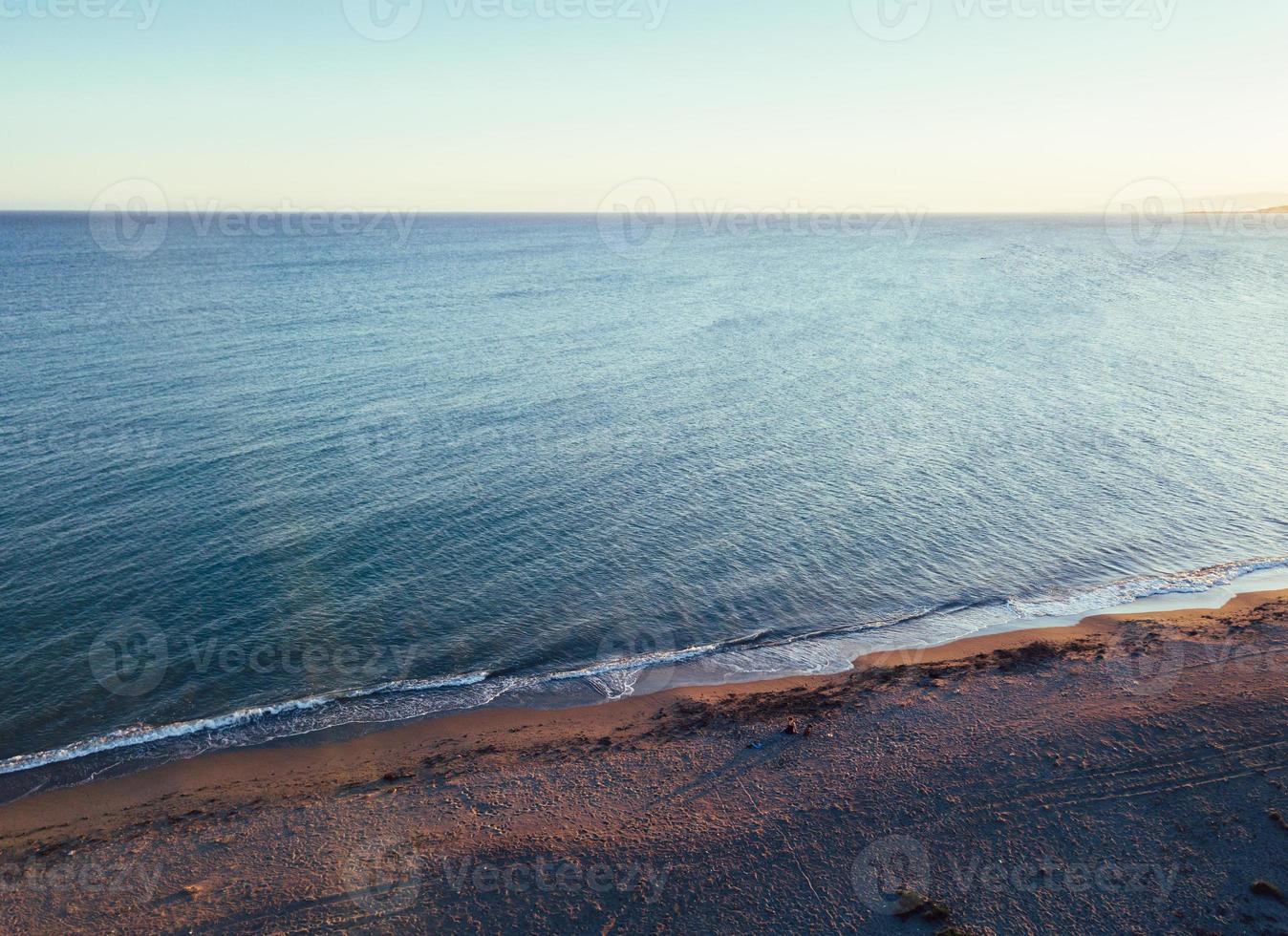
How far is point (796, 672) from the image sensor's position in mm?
33219

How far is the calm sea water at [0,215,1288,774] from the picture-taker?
32875 mm

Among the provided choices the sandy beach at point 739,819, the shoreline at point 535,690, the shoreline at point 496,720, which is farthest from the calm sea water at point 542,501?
the sandy beach at point 739,819

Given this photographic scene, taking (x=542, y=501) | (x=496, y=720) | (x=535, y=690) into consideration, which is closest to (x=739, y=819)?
(x=496, y=720)

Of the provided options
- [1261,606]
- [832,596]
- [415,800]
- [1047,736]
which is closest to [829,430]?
[832,596]

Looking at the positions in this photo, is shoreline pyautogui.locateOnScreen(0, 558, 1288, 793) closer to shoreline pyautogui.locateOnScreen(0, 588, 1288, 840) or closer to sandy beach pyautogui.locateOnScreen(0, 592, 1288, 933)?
shoreline pyautogui.locateOnScreen(0, 588, 1288, 840)

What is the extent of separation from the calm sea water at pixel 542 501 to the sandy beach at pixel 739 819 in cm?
359

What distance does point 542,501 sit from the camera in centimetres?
4625

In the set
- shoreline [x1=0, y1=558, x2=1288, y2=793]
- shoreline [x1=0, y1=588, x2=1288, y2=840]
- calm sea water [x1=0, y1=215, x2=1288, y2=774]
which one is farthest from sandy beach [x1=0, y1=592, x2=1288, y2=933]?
calm sea water [x1=0, y1=215, x2=1288, y2=774]

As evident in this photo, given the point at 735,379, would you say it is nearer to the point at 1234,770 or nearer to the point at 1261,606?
the point at 1261,606

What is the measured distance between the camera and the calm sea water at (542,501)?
3288 centimetres

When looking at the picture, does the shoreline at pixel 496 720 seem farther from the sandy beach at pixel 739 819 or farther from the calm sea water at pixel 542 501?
the calm sea water at pixel 542 501

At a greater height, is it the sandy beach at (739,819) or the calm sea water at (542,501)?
the calm sea water at (542,501)

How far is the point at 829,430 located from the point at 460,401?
29274 mm

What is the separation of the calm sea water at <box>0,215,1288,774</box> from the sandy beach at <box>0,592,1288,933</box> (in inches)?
141
